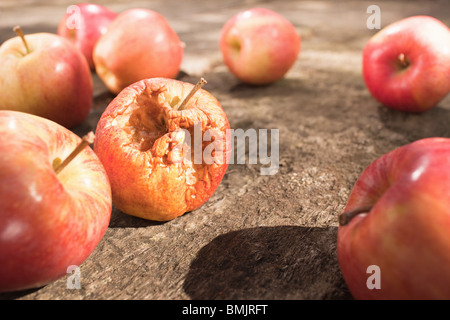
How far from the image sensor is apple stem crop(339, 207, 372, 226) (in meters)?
0.67

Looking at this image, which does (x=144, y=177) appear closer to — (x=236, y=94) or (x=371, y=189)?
(x=371, y=189)

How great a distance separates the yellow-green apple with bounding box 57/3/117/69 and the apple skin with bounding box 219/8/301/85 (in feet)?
1.76

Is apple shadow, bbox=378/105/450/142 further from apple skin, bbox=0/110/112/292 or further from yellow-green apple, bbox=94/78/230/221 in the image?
apple skin, bbox=0/110/112/292

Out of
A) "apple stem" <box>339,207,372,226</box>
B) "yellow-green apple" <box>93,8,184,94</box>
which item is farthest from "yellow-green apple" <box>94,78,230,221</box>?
"yellow-green apple" <box>93,8,184,94</box>

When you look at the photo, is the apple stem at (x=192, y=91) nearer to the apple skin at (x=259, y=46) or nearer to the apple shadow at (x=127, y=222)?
the apple shadow at (x=127, y=222)

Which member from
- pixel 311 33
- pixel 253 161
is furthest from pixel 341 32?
pixel 253 161

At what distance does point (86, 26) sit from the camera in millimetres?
1732

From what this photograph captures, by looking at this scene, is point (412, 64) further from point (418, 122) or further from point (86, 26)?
point (86, 26)

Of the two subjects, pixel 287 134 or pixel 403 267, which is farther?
pixel 287 134

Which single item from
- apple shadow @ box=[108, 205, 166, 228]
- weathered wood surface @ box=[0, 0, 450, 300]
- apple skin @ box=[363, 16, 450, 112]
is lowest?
weathered wood surface @ box=[0, 0, 450, 300]

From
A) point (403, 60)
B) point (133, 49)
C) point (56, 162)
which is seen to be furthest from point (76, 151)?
point (403, 60)

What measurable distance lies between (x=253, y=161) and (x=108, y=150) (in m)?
0.45

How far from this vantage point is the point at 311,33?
8.19 ft

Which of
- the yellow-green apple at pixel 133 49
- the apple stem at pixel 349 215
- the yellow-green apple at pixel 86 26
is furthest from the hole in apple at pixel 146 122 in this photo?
the yellow-green apple at pixel 86 26
